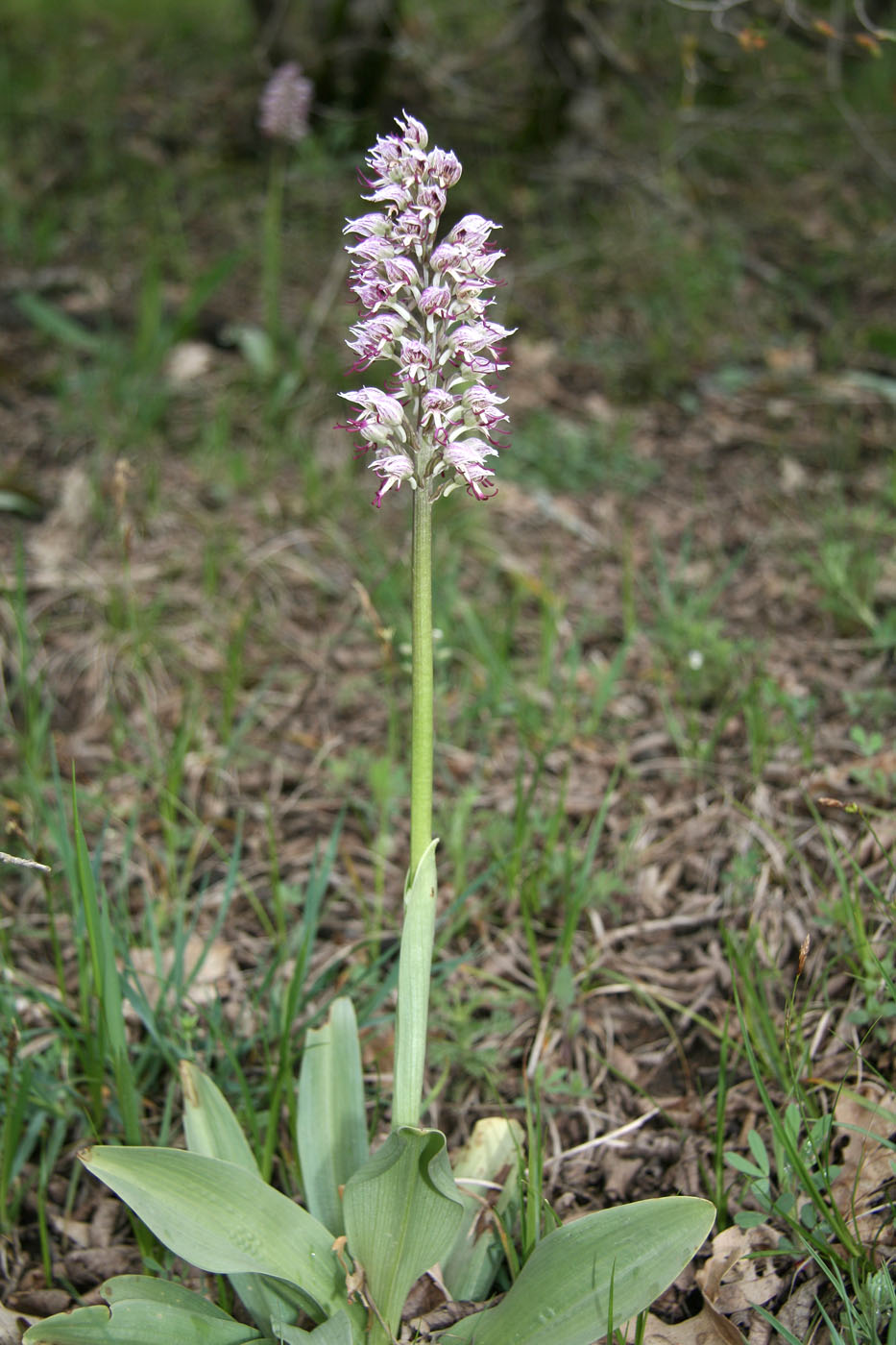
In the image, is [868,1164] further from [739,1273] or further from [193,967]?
[193,967]

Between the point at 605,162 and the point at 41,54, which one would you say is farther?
the point at 41,54

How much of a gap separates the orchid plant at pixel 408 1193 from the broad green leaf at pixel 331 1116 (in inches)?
4.4

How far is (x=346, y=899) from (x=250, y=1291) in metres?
1.18

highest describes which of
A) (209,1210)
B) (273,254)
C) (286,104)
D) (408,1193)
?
(286,104)

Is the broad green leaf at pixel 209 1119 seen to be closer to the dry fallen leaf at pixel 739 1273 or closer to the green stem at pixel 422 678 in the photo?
the green stem at pixel 422 678

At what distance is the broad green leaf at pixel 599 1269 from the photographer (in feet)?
5.55

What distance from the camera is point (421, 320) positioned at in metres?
1.83

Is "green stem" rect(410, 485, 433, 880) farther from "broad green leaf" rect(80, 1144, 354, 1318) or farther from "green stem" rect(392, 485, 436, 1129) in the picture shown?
"broad green leaf" rect(80, 1144, 354, 1318)

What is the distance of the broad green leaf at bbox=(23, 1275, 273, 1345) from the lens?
1.68 meters

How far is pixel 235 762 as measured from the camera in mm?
3395

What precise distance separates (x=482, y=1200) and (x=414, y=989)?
509 mm

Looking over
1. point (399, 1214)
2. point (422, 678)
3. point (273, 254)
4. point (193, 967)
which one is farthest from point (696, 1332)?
point (273, 254)

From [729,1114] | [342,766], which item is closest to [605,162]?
[342,766]

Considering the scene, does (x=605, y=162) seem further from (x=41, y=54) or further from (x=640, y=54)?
(x=41, y=54)
